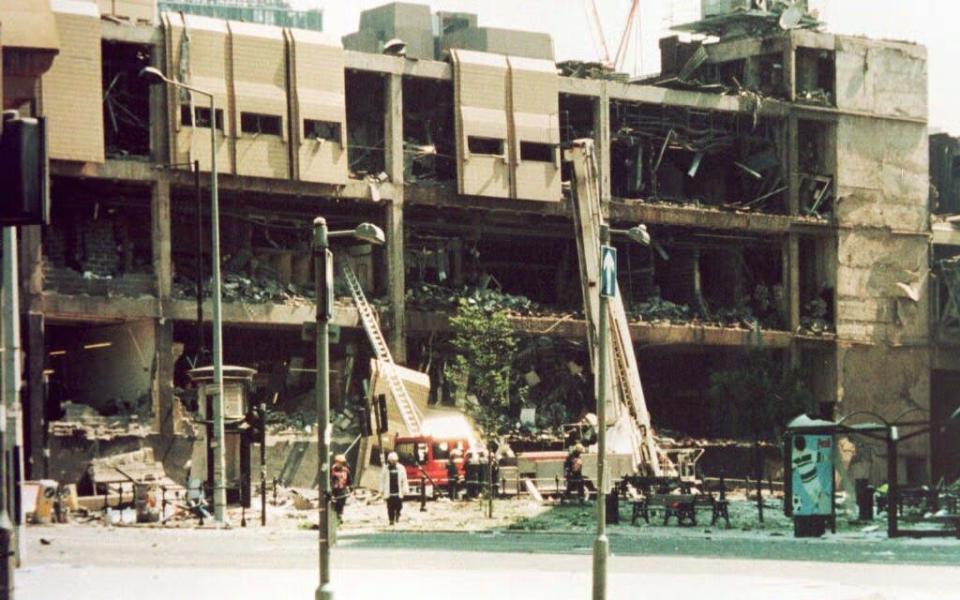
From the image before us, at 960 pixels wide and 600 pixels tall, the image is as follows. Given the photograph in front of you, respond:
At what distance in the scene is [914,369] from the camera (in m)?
86.7

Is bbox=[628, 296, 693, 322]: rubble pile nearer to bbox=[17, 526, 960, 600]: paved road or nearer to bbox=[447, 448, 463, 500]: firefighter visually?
bbox=[447, 448, 463, 500]: firefighter

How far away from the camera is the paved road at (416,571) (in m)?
27.1

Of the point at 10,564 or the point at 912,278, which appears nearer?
the point at 10,564

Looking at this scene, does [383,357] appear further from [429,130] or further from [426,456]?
[429,130]

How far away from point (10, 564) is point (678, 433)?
223 ft

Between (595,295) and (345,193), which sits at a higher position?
(345,193)

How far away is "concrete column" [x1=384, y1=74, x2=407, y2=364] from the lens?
239ft

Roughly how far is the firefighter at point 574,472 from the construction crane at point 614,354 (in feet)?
3.74

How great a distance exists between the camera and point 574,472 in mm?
54594

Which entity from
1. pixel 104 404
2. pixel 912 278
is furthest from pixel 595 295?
pixel 912 278

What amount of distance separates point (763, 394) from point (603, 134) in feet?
44.9

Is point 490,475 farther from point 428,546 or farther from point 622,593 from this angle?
point 622,593

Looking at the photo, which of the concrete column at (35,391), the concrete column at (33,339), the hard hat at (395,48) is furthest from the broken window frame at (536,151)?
the concrete column at (35,391)

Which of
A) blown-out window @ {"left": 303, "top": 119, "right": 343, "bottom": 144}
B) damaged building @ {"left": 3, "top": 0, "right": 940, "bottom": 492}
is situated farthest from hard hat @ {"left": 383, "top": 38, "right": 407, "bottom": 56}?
blown-out window @ {"left": 303, "top": 119, "right": 343, "bottom": 144}
